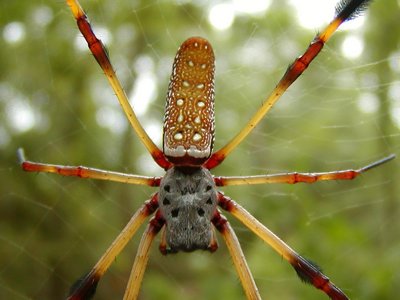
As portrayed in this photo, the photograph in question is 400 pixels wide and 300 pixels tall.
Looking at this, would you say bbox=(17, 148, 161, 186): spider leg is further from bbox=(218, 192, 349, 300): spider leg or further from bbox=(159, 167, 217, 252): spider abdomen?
bbox=(218, 192, 349, 300): spider leg

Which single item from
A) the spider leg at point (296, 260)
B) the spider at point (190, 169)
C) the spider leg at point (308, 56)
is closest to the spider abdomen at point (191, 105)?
the spider at point (190, 169)

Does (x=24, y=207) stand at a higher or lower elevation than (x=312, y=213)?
lower

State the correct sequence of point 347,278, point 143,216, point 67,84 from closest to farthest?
point 143,216
point 347,278
point 67,84

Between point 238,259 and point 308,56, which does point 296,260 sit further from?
point 308,56

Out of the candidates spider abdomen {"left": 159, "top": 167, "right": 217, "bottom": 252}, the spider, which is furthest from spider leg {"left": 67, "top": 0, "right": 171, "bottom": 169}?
spider abdomen {"left": 159, "top": 167, "right": 217, "bottom": 252}

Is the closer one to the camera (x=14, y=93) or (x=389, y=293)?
(x=389, y=293)

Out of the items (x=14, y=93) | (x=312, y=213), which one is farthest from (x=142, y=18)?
(x=312, y=213)

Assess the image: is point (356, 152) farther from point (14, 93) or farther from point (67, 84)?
point (14, 93)

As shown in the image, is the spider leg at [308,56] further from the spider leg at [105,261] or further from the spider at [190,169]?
the spider leg at [105,261]
